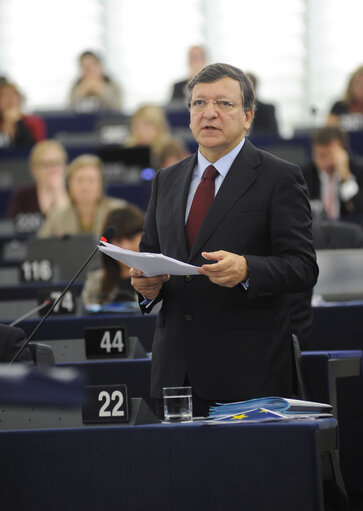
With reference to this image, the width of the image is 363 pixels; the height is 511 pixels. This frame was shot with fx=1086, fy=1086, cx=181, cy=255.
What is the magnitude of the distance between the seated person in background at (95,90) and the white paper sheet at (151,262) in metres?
8.47

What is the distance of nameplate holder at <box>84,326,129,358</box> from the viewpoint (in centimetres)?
374

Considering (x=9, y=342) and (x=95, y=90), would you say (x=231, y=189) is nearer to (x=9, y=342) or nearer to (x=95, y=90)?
(x=9, y=342)

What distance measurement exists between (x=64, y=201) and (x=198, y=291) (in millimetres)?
5614

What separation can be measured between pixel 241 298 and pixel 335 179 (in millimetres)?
4719

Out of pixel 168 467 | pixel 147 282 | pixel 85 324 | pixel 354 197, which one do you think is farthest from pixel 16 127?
pixel 168 467

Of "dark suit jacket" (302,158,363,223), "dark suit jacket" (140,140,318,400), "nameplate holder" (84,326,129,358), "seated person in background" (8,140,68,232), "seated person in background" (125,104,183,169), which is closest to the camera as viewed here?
"dark suit jacket" (140,140,318,400)

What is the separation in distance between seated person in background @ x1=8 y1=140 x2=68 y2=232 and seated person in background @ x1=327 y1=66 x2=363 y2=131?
2304mm

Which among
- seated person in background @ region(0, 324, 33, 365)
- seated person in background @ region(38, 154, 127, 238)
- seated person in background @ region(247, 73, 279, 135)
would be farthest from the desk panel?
seated person in background @ region(247, 73, 279, 135)

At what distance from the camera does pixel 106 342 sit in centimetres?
380

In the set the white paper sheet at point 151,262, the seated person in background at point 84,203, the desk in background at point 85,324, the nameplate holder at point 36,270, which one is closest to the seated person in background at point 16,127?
the seated person in background at point 84,203

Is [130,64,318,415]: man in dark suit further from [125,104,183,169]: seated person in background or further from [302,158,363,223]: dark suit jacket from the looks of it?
[125,104,183,169]: seated person in background

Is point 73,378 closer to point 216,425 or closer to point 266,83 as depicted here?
point 216,425

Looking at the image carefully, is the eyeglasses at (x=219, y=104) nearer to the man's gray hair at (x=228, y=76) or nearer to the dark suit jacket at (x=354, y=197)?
the man's gray hair at (x=228, y=76)

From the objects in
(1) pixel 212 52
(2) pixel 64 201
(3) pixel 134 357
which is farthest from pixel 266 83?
(3) pixel 134 357
